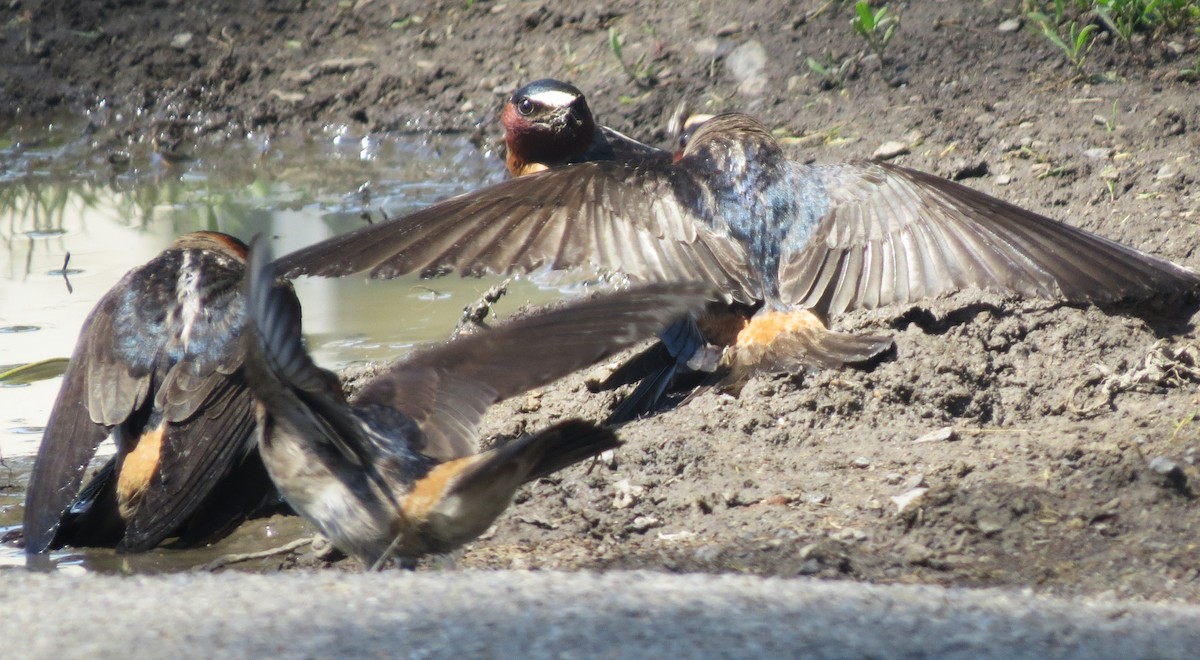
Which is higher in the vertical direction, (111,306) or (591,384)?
(111,306)

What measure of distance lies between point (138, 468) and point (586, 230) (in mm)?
1715

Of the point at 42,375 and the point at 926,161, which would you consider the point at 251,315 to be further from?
the point at 926,161

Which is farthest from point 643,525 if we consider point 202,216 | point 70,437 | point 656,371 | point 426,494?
point 202,216

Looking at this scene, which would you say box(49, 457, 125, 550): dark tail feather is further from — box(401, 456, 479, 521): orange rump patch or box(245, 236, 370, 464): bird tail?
box(401, 456, 479, 521): orange rump patch

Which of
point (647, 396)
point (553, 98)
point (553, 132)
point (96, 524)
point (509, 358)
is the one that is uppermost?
point (553, 98)

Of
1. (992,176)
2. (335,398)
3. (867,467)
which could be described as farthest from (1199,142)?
(335,398)

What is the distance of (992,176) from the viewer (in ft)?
20.6

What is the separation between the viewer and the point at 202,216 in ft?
26.8

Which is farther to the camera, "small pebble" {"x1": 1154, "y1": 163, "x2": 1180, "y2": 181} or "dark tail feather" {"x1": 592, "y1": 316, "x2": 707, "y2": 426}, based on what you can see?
"small pebble" {"x1": 1154, "y1": 163, "x2": 1180, "y2": 181}

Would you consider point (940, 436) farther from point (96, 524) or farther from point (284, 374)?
point (96, 524)

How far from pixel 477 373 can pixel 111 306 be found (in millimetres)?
1847

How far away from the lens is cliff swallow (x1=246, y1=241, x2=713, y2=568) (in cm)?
347

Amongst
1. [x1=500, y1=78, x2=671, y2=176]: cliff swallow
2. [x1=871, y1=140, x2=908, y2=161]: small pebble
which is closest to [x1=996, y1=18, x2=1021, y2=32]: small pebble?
[x1=871, y1=140, x2=908, y2=161]: small pebble

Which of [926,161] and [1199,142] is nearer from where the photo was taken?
[1199,142]
